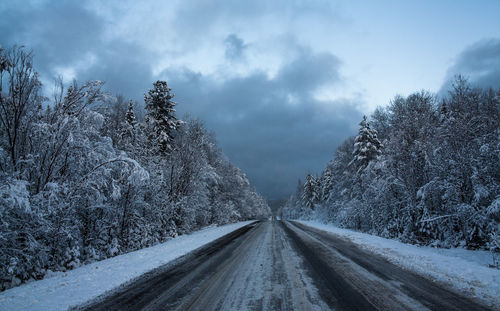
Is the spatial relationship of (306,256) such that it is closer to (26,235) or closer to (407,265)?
(407,265)

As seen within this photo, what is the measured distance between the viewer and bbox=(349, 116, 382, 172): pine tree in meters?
24.2

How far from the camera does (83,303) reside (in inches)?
169

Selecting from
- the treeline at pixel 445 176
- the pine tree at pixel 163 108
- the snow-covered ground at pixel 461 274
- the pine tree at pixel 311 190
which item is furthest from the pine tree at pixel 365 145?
the pine tree at pixel 311 190

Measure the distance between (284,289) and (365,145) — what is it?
23.0 m

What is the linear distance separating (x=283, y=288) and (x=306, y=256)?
152 inches

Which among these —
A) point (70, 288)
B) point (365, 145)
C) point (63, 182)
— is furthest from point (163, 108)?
point (365, 145)

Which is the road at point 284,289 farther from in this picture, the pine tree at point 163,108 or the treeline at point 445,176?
the pine tree at point 163,108

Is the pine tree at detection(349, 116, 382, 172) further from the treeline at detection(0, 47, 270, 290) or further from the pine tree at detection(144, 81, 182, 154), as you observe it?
the treeline at detection(0, 47, 270, 290)

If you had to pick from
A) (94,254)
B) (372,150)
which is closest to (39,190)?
(94,254)

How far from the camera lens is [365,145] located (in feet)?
80.5

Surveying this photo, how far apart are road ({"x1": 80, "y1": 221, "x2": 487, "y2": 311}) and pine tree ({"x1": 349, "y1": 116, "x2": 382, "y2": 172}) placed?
19.0m

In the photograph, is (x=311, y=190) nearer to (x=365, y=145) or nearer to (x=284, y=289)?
(x=365, y=145)

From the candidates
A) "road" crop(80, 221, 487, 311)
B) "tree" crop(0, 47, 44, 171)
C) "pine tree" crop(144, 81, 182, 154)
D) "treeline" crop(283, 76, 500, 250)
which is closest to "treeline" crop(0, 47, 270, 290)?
"tree" crop(0, 47, 44, 171)

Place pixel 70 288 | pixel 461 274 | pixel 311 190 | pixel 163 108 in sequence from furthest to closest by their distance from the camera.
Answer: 1. pixel 311 190
2. pixel 163 108
3. pixel 461 274
4. pixel 70 288
